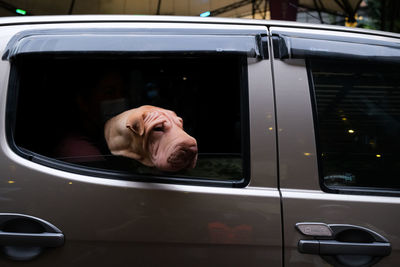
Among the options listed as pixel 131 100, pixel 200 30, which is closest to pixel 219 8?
pixel 131 100

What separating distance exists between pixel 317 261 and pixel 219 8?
7421 mm

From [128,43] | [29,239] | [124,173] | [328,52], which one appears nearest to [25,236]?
[29,239]

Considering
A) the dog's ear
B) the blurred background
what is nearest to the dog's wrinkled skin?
the dog's ear

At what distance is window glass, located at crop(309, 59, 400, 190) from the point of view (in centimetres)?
171

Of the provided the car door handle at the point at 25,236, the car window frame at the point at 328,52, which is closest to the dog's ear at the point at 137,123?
the car door handle at the point at 25,236

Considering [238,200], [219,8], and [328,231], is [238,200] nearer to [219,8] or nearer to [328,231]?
[328,231]

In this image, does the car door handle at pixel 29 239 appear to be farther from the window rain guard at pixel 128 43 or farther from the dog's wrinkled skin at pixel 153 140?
the window rain guard at pixel 128 43

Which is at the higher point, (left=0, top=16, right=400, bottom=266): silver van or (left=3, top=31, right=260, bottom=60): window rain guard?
(left=3, top=31, right=260, bottom=60): window rain guard

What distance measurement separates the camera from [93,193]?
1583 millimetres

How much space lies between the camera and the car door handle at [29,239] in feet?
5.03

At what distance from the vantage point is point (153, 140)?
1.65 metres

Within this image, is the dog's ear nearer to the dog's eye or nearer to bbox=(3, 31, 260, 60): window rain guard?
the dog's eye

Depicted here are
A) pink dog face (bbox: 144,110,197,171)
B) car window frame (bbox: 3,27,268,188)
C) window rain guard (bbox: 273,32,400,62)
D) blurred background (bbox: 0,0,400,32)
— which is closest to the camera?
pink dog face (bbox: 144,110,197,171)

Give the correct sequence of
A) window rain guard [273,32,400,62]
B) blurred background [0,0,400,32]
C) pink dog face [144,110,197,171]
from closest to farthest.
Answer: pink dog face [144,110,197,171]
window rain guard [273,32,400,62]
blurred background [0,0,400,32]
